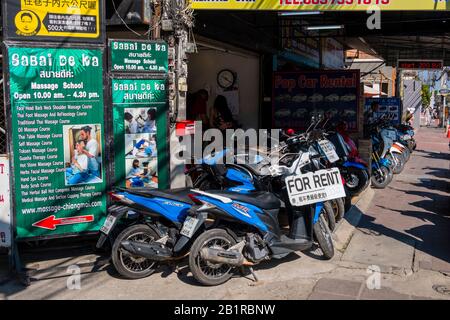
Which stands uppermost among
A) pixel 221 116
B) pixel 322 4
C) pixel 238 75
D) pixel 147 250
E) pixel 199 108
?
pixel 322 4

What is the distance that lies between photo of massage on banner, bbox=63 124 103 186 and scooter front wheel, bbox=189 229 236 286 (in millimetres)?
1662

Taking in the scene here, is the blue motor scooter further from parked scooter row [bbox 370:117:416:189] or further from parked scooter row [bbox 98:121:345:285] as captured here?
parked scooter row [bbox 370:117:416:189]

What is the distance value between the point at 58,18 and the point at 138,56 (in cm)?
99

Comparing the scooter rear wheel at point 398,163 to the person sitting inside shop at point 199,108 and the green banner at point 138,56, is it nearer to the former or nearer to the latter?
the person sitting inside shop at point 199,108

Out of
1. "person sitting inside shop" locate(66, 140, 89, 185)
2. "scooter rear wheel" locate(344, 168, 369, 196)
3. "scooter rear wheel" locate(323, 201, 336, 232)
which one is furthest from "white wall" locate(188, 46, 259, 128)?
"person sitting inside shop" locate(66, 140, 89, 185)

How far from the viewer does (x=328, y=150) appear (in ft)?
25.8

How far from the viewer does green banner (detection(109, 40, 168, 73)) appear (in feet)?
19.8

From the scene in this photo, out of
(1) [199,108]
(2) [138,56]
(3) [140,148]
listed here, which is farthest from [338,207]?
(1) [199,108]

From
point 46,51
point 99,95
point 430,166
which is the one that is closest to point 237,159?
point 99,95

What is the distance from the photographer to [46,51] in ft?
18.4

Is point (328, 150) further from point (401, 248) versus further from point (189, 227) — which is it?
point (189, 227)

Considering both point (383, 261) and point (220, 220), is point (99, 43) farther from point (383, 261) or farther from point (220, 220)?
point (383, 261)

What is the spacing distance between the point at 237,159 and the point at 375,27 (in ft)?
20.3

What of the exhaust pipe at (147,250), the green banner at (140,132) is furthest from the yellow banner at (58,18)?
the exhaust pipe at (147,250)
